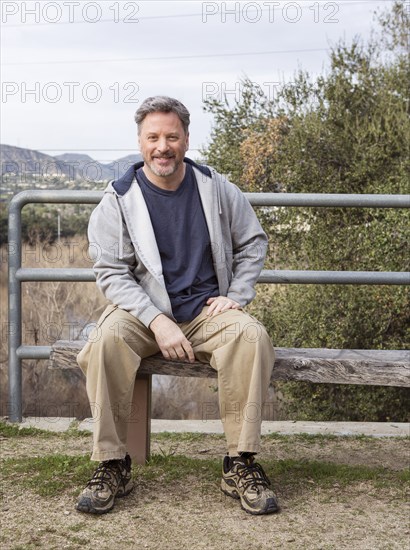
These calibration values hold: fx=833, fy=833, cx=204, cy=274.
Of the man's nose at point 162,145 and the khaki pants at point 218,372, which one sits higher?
the man's nose at point 162,145

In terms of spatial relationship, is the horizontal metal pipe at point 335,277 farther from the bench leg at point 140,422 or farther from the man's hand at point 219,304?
the bench leg at point 140,422

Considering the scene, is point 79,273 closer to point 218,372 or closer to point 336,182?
point 218,372

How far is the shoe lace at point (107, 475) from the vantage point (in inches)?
108

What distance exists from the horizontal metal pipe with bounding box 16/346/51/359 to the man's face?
1.15 meters

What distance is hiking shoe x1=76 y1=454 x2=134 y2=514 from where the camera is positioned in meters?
2.71

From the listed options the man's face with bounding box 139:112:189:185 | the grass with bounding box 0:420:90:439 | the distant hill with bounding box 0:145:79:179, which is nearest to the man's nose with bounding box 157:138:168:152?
the man's face with bounding box 139:112:189:185

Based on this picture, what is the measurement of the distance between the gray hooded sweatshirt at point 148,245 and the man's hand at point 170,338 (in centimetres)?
3

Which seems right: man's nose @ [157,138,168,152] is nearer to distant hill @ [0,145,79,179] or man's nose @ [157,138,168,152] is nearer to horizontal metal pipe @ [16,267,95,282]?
horizontal metal pipe @ [16,267,95,282]

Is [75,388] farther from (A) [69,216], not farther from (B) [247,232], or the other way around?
(B) [247,232]

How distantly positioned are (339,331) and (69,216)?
5.56 metres

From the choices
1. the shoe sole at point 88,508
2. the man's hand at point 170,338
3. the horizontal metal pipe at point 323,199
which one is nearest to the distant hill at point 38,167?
the horizontal metal pipe at point 323,199

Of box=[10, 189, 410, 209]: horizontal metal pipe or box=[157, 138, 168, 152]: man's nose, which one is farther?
box=[10, 189, 410, 209]: horizontal metal pipe

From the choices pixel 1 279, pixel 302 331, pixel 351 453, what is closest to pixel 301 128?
pixel 302 331

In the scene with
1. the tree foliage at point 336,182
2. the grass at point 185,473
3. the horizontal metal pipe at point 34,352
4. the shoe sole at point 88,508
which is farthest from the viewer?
the tree foliage at point 336,182
